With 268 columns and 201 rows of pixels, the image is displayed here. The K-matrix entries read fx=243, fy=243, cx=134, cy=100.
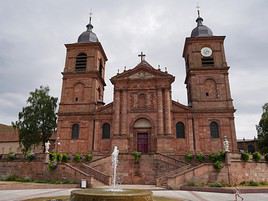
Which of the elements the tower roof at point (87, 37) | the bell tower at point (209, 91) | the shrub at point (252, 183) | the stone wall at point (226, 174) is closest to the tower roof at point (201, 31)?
the bell tower at point (209, 91)

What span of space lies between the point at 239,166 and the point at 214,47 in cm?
1824

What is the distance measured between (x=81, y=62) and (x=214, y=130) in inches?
833

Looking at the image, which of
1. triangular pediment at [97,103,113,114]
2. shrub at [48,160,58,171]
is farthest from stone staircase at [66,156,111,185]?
triangular pediment at [97,103,113,114]

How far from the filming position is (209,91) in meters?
32.8

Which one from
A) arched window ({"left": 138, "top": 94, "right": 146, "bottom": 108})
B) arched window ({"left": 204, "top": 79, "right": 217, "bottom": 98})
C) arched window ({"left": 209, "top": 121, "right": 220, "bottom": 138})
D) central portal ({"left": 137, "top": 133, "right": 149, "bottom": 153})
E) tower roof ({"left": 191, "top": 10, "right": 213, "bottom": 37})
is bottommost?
central portal ({"left": 137, "top": 133, "right": 149, "bottom": 153})

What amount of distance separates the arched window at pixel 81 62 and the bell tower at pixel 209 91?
15.3 metres

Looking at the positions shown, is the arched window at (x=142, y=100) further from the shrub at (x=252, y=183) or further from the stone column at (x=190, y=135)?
the shrub at (x=252, y=183)

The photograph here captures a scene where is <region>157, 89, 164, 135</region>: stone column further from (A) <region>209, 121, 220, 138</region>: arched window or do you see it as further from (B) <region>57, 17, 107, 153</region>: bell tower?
(B) <region>57, 17, 107, 153</region>: bell tower

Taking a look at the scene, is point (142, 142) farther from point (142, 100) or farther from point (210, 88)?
point (210, 88)

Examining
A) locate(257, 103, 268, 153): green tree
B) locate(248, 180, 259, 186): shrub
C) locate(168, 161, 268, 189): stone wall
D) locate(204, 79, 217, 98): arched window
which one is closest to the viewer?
locate(168, 161, 268, 189): stone wall

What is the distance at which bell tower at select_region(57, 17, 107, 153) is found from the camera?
3209 centimetres

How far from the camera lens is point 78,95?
34562mm

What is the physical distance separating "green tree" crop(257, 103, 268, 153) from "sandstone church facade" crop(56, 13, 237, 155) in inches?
341

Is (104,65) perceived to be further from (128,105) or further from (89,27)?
(128,105)
